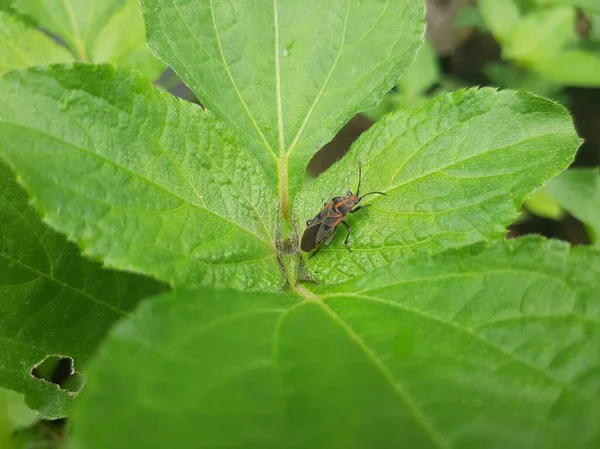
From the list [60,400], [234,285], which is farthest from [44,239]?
[234,285]

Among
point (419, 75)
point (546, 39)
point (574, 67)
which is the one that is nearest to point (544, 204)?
point (574, 67)

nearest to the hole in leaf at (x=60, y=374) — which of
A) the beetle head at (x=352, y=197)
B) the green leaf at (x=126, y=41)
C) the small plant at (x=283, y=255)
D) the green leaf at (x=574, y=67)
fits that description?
the small plant at (x=283, y=255)

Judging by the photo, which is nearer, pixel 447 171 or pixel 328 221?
pixel 447 171

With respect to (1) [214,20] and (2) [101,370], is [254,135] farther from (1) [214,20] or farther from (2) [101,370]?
(2) [101,370]

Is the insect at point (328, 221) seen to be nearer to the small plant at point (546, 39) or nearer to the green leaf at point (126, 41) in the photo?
the green leaf at point (126, 41)

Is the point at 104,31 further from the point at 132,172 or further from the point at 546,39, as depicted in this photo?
the point at 546,39

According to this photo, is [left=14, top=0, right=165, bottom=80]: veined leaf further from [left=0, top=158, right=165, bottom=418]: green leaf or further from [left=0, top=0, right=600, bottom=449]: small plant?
[left=0, top=158, right=165, bottom=418]: green leaf

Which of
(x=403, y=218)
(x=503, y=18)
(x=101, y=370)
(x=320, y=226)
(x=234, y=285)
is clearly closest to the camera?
(x=101, y=370)
